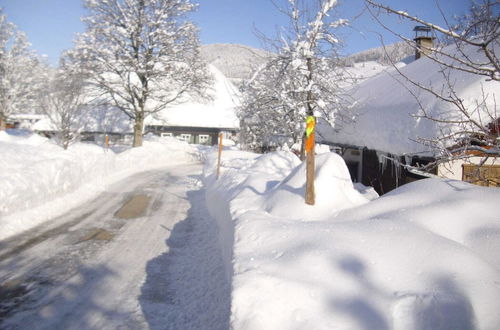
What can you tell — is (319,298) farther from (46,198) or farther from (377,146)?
(46,198)

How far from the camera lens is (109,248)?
250 inches

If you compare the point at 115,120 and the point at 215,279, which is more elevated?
the point at 115,120

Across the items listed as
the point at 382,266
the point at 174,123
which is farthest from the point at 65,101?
the point at 382,266

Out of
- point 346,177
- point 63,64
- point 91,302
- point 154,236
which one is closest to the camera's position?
point 91,302

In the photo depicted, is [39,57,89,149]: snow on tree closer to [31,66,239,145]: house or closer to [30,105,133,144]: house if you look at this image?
[31,66,239,145]: house

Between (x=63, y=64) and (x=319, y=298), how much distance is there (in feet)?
74.6

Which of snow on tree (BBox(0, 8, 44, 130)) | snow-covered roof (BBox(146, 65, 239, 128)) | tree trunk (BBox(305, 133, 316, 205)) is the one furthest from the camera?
snow-covered roof (BBox(146, 65, 239, 128))

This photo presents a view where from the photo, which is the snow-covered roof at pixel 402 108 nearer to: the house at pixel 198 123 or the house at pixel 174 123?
the house at pixel 174 123

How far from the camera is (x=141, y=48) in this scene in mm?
21641

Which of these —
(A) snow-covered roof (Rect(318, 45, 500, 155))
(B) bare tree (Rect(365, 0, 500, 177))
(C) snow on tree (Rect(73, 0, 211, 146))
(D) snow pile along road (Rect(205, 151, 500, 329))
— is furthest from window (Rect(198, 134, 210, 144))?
(B) bare tree (Rect(365, 0, 500, 177))

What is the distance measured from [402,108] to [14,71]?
117ft

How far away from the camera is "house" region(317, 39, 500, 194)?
22.2 ft

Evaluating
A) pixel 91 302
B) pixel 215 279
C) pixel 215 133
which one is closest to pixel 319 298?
pixel 215 279

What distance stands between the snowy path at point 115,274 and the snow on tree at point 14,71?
2856 cm
